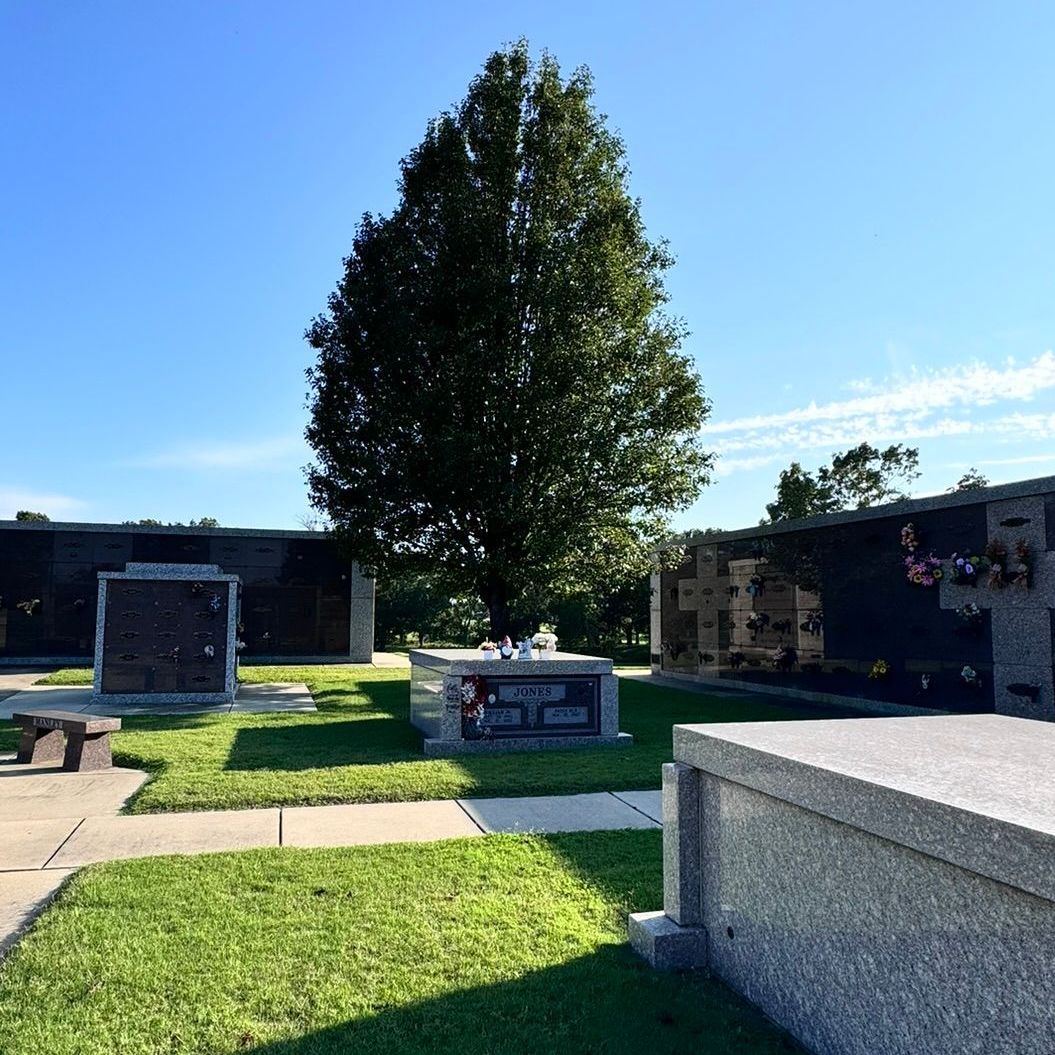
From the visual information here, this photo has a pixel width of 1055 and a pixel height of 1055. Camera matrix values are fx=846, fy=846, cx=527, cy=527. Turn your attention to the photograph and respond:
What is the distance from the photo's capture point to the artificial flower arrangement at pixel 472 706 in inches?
378

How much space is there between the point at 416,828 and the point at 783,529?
11978 mm

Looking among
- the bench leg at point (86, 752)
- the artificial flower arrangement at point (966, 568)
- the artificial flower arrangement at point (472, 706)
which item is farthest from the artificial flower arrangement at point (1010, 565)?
the bench leg at point (86, 752)

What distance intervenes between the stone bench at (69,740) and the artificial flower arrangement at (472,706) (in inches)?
141

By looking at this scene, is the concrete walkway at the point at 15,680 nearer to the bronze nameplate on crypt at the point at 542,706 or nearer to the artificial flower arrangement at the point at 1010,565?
the bronze nameplate on crypt at the point at 542,706

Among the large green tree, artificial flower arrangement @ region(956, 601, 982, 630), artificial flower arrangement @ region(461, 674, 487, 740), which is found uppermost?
the large green tree

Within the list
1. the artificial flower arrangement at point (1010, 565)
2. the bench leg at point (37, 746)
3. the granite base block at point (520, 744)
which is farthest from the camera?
the artificial flower arrangement at point (1010, 565)

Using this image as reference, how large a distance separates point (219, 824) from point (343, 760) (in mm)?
2624

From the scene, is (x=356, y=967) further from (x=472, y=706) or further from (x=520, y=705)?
(x=520, y=705)

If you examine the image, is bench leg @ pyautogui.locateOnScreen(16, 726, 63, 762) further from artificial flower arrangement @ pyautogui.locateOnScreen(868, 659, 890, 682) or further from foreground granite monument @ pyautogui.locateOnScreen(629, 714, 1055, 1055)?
artificial flower arrangement @ pyautogui.locateOnScreen(868, 659, 890, 682)

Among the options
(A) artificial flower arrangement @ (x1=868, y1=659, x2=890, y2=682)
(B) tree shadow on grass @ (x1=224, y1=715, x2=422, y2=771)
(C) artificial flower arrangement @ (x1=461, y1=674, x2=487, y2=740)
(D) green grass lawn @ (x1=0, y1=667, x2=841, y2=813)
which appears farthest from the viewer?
(A) artificial flower arrangement @ (x1=868, y1=659, x2=890, y2=682)

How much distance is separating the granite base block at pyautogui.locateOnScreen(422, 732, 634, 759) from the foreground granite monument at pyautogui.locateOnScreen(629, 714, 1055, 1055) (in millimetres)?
5796

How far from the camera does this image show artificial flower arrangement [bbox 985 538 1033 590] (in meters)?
10.9

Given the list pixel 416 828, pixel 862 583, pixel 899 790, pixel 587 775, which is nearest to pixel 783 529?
pixel 862 583

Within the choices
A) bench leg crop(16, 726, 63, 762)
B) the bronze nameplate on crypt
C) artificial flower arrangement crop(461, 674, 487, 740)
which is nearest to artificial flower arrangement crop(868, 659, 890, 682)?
the bronze nameplate on crypt
